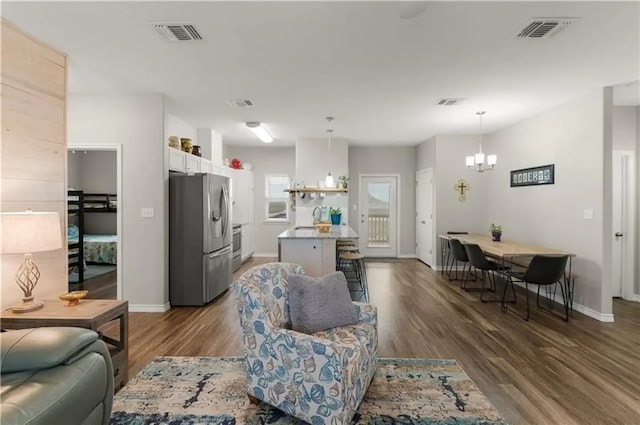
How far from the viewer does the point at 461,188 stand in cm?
676

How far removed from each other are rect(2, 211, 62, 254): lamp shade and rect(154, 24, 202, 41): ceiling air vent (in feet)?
5.28

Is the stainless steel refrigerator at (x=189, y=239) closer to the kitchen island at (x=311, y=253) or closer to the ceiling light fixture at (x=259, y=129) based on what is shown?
the kitchen island at (x=311, y=253)

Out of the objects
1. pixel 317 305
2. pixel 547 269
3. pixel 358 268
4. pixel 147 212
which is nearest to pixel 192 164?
pixel 147 212

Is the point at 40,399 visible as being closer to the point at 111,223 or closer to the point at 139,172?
the point at 139,172

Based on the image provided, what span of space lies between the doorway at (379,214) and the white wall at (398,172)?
13cm

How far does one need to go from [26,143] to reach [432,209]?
6.41 metres

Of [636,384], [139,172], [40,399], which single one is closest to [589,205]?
[636,384]

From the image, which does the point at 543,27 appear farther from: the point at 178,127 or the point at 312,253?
the point at 178,127

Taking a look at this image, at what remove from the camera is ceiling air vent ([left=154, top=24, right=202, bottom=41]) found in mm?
2607

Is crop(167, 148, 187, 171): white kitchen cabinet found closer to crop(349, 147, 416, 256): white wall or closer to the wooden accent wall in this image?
→ the wooden accent wall

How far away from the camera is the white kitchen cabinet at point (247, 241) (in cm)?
739

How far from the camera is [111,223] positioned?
8.02m

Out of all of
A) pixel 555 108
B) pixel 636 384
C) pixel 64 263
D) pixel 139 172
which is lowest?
pixel 636 384

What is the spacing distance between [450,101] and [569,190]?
1938 mm
